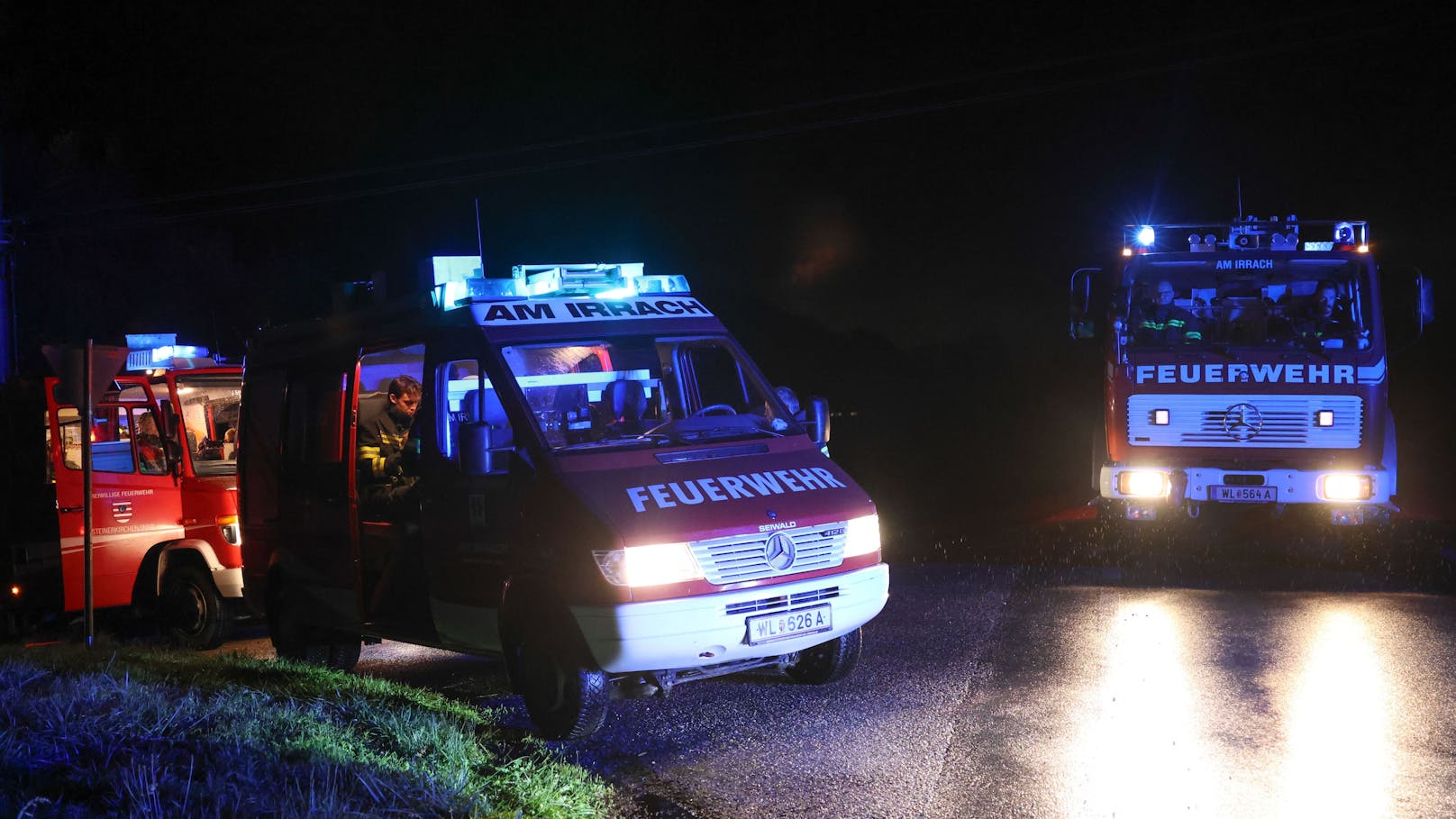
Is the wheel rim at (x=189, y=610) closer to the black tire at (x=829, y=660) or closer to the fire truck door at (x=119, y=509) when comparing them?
the fire truck door at (x=119, y=509)

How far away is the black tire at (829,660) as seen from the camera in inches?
305

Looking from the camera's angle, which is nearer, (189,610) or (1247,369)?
(189,610)

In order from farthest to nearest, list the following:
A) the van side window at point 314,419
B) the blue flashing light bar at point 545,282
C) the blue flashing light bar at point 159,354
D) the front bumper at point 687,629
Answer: the blue flashing light bar at point 159,354, the van side window at point 314,419, the blue flashing light bar at point 545,282, the front bumper at point 687,629

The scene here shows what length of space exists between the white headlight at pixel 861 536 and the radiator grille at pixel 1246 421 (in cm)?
595

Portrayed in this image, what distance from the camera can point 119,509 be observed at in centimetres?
1103

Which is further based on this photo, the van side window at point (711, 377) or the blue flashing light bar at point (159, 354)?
the blue flashing light bar at point (159, 354)

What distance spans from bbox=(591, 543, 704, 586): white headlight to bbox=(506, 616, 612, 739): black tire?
0.41m

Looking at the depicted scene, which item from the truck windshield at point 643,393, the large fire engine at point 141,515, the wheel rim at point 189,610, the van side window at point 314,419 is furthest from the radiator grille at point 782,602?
the wheel rim at point 189,610

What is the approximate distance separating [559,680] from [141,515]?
5802mm

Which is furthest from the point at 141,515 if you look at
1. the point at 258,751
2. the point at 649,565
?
the point at 649,565

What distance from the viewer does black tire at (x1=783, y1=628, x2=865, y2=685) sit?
Answer: 305 inches

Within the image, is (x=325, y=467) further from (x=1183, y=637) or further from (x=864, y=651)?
(x=1183, y=637)

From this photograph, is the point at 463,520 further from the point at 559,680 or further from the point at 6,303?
the point at 6,303

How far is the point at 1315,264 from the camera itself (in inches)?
499
